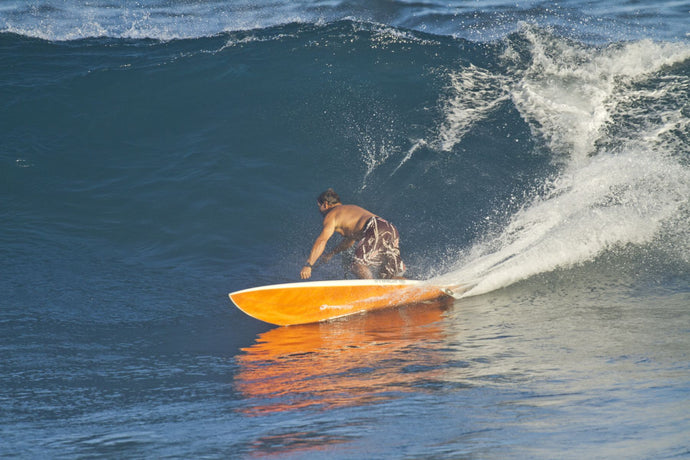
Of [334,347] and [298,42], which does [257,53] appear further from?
[334,347]

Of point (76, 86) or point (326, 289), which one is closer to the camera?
point (326, 289)

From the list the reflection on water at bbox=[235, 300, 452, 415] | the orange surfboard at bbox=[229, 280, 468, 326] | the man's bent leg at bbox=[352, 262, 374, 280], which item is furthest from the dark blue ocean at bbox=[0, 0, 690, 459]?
the man's bent leg at bbox=[352, 262, 374, 280]

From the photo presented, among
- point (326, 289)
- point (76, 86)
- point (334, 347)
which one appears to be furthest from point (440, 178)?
point (76, 86)

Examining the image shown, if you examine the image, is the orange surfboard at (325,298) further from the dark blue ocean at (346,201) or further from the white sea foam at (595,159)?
the white sea foam at (595,159)

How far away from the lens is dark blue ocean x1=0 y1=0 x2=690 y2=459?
172 inches

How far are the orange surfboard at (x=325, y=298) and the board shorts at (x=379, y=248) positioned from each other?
463 mm

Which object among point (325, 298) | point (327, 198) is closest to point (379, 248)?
point (327, 198)

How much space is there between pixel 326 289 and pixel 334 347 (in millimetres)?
1197

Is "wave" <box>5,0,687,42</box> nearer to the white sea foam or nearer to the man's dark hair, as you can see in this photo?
the white sea foam

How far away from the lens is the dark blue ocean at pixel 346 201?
4.37 m

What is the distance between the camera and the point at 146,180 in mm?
11102

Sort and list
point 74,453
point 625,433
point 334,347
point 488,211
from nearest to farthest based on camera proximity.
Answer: point 625,433, point 74,453, point 334,347, point 488,211

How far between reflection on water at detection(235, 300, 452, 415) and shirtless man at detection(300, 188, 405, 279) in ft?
2.05

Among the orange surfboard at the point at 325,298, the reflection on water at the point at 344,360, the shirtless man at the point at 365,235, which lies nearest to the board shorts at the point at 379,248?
the shirtless man at the point at 365,235
